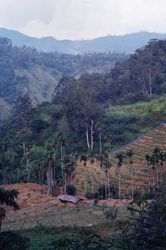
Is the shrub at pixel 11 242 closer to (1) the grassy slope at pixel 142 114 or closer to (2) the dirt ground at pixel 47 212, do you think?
(2) the dirt ground at pixel 47 212

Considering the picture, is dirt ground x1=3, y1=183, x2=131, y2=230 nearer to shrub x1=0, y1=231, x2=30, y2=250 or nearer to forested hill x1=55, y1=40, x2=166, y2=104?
shrub x1=0, y1=231, x2=30, y2=250

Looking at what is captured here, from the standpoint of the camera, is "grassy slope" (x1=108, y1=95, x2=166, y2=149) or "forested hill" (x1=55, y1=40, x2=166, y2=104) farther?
"forested hill" (x1=55, y1=40, x2=166, y2=104)

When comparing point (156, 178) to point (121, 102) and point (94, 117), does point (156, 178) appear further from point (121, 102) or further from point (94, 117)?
point (121, 102)

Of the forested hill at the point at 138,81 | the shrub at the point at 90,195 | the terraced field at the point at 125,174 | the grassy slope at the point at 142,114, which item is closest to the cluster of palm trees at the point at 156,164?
the terraced field at the point at 125,174

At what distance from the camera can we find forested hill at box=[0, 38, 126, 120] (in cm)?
13088

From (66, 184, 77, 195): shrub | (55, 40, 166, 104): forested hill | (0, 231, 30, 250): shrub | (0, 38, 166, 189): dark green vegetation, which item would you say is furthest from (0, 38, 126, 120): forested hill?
(0, 231, 30, 250): shrub

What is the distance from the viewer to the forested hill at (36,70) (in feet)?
429

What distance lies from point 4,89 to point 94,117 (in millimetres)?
78076

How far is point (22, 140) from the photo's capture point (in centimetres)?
6412

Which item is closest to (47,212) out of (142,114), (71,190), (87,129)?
(71,190)

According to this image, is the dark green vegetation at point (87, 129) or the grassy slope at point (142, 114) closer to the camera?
the dark green vegetation at point (87, 129)

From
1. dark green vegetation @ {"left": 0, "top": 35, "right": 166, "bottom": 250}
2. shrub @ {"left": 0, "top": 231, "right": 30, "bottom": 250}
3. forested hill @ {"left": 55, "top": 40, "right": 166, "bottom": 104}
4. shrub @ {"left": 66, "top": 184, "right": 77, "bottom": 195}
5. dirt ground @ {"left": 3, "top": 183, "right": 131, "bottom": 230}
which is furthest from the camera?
forested hill @ {"left": 55, "top": 40, "right": 166, "bottom": 104}

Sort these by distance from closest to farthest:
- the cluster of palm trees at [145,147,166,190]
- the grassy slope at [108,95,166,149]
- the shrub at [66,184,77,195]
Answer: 1. the cluster of palm trees at [145,147,166,190]
2. the shrub at [66,184,77,195]
3. the grassy slope at [108,95,166,149]

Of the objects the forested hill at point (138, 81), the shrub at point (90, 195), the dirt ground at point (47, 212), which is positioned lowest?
the shrub at point (90, 195)
